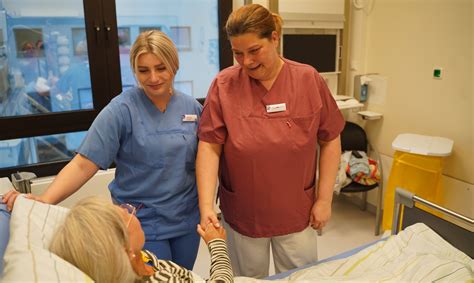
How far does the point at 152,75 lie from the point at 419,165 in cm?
199

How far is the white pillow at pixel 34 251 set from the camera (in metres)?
0.82

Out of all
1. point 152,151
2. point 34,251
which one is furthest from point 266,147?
point 34,251

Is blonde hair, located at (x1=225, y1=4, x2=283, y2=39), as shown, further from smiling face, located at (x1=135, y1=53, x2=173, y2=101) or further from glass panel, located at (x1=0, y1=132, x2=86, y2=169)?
glass panel, located at (x1=0, y1=132, x2=86, y2=169)

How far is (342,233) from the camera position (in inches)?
117

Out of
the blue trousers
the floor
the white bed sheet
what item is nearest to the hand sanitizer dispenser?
the floor

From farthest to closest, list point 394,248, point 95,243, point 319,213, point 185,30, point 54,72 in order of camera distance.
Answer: point 185,30, point 54,72, point 394,248, point 319,213, point 95,243

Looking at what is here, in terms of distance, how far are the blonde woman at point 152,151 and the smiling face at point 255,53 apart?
0.24 metres

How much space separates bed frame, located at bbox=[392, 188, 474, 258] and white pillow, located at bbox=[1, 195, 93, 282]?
1.32m

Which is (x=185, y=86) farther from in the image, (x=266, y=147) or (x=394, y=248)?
(x=394, y=248)

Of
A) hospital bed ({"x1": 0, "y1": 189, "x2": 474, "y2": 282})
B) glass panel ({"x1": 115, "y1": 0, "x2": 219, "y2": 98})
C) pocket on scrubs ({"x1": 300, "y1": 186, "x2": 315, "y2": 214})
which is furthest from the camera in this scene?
glass panel ({"x1": 115, "y1": 0, "x2": 219, "y2": 98})

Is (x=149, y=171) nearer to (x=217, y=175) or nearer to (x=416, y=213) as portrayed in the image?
(x=217, y=175)

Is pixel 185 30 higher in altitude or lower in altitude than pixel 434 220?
higher

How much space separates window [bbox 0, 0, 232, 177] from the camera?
92.8 inches

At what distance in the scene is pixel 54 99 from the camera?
256 centimetres
